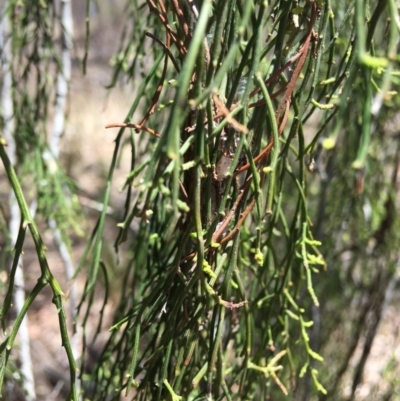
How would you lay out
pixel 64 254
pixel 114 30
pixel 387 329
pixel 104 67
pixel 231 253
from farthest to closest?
pixel 114 30 → pixel 104 67 → pixel 387 329 → pixel 64 254 → pixel 231 253

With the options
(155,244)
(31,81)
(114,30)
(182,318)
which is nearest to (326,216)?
(155,244)

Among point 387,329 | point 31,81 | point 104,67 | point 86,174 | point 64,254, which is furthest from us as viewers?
point 104,67

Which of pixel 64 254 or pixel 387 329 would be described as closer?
pixel 64 254

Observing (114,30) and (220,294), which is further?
(114,30)

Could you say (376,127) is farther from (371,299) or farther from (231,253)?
(231,253)

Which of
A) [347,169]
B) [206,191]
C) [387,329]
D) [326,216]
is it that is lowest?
[387,329]

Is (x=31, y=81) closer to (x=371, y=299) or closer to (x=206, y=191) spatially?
(x=371, y=299)

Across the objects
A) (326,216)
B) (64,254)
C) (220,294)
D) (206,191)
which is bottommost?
(64,254)

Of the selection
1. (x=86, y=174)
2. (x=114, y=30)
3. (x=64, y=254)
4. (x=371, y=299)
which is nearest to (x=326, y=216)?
(x=371, y=299)

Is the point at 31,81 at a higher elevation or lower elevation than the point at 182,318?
lower
